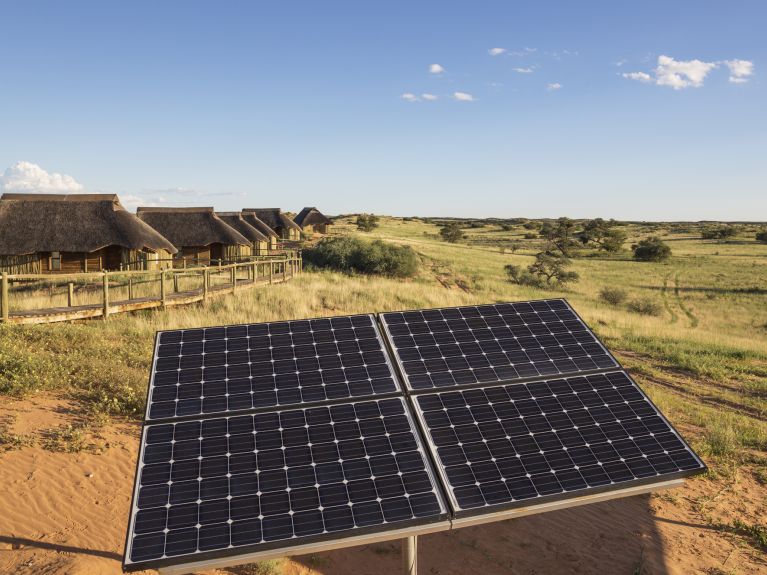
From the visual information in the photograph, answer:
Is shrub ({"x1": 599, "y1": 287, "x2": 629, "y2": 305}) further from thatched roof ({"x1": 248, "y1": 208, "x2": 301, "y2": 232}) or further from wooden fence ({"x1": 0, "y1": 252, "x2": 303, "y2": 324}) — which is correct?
thatched roof ({"x1": 248, "y1": 208, "x2": 301, "y2": 232})

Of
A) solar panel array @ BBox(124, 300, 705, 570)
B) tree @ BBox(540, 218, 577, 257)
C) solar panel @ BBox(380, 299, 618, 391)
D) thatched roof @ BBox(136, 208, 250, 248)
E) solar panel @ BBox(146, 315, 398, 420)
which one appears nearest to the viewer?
solar panel array @ BBox(124, 300, 705, 570)

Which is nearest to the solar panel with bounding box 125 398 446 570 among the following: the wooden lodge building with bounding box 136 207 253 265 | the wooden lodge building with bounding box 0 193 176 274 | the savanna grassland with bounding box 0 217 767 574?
the savanna grassland with bounding box 0 217 767 574

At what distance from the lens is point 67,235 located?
1116 inches

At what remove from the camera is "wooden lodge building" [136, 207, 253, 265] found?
37.3 meters

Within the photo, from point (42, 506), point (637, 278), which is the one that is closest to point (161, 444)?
point (42, 506)

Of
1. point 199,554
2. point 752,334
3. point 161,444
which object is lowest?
point 752,334

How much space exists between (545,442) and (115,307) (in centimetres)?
1660

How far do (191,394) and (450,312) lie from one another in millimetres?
3701

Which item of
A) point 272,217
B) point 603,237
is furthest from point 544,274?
point 603,237

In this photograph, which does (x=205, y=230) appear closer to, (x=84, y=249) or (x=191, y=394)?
(x=84, y=249)

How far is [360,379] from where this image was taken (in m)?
5.70

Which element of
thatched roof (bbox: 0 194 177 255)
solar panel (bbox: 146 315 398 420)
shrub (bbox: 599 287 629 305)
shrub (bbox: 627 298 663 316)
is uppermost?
thatched roof (bbox: 0 194 177 255)

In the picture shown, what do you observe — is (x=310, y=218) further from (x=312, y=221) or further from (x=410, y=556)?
(x=410, y=556)

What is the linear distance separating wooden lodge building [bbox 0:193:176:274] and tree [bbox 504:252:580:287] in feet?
95.9
